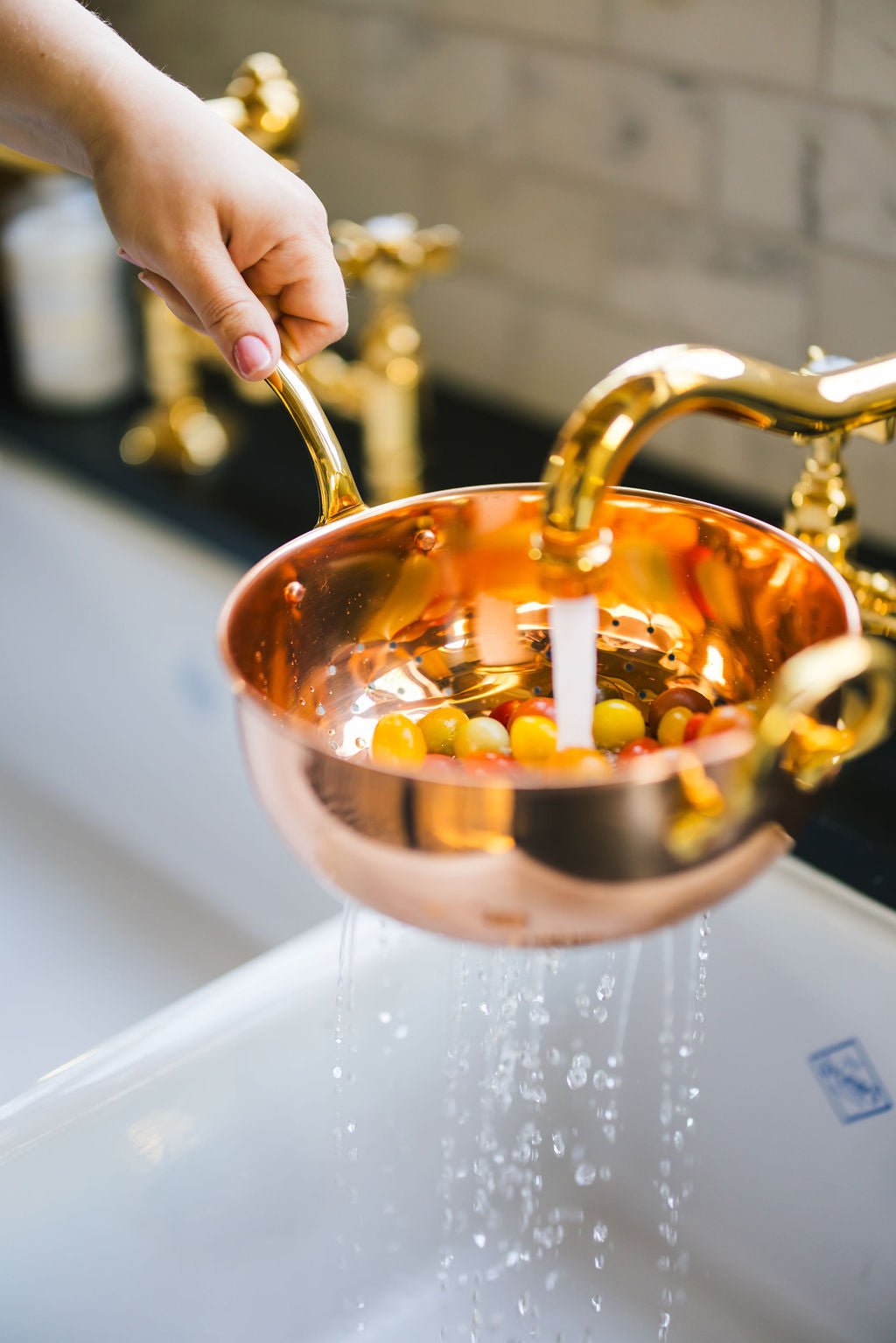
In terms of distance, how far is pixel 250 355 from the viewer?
655 mm

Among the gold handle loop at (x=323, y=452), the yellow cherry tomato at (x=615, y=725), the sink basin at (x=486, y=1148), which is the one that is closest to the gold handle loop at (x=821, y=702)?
the yellow cherry tomato at (x=615, y=725)

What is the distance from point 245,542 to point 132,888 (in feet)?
1.16

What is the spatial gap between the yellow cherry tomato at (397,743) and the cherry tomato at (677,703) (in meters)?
0.10

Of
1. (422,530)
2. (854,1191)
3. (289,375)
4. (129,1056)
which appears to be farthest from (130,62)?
(854,1191)

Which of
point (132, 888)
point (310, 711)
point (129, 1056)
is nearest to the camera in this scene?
point (310, 711)

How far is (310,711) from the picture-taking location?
61cm

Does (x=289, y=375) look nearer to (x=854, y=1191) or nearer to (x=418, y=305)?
(x=854, y=1191)

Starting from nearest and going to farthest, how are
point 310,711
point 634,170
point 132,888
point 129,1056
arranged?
point 310,711 → point 129,1056 → point 634,170 → point 132,888

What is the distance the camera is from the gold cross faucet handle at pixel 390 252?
109 cm

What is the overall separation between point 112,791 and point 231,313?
2.70 feet

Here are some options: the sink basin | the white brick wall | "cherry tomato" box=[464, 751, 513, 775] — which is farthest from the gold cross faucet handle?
"cherry tomato" box=[464, 751, 513, 775]

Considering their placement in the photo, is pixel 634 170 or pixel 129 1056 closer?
pixel 129 1056

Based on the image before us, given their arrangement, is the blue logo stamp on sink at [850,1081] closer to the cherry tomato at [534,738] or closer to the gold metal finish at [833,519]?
the gold metal finish at [833,519]

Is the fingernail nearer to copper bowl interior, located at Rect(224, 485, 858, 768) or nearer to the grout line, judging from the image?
copper bowl interior, located at Rect(224, 485, 858, 768)
